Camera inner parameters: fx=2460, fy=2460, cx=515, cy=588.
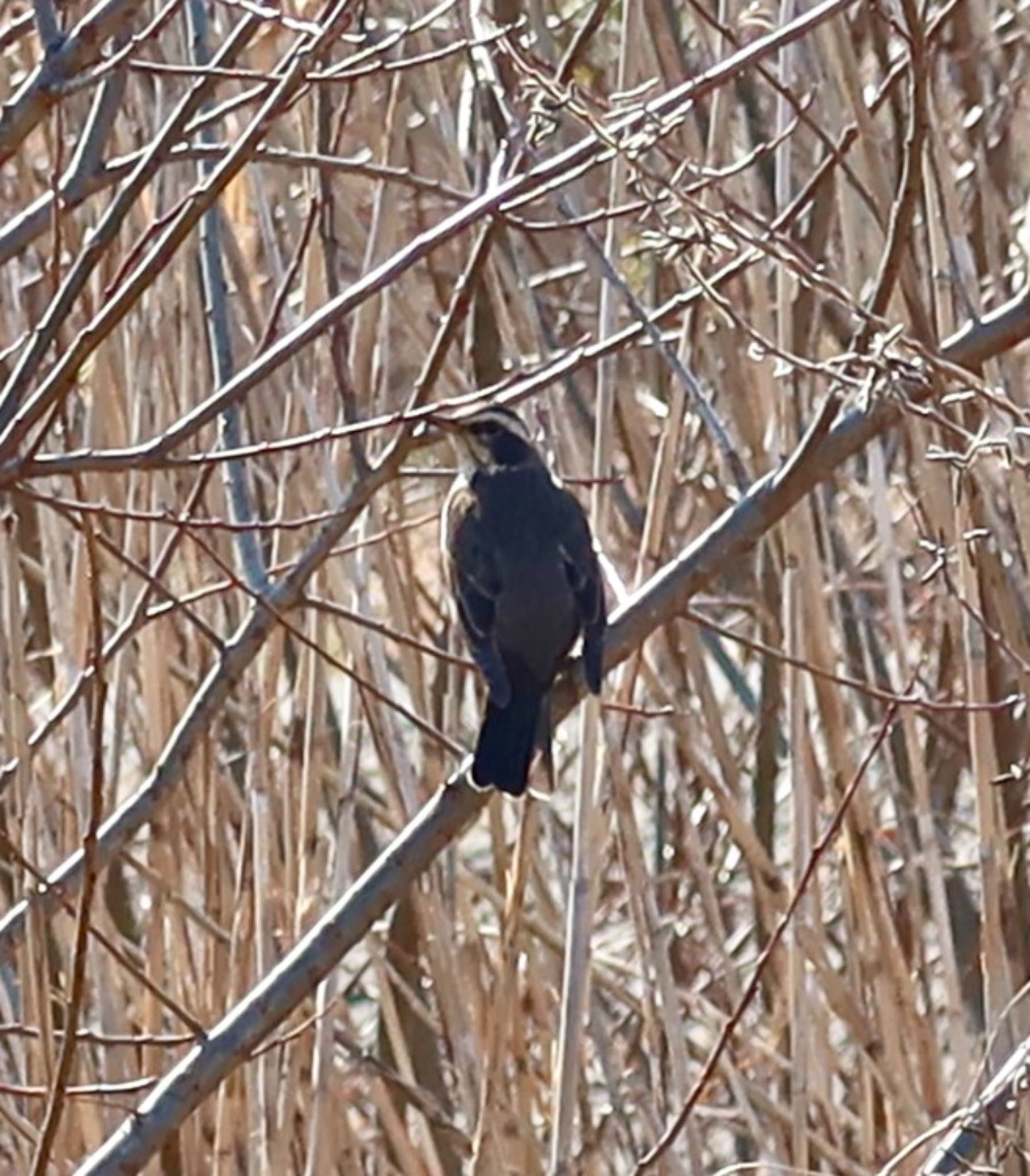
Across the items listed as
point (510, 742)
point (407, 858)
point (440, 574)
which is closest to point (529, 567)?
point (510, 742)

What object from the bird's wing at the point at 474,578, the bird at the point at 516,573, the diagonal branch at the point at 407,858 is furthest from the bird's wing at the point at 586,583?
the diagonal branch at the point at 407,858

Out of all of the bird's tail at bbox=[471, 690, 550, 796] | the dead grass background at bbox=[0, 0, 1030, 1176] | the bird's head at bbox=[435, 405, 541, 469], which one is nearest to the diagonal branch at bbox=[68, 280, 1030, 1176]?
the dead grass background at bbox=[0, 0, 1030, 1176]

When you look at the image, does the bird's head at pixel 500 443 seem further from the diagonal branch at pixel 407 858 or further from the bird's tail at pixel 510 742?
the diagonal branch at pixel 407 858

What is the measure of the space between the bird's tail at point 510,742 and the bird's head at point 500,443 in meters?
0.41

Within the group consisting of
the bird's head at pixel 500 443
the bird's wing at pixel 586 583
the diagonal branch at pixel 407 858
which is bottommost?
the diagonal branch at pixel 407 858

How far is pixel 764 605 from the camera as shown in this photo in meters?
3.23

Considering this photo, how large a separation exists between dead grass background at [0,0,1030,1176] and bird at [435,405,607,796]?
71mm

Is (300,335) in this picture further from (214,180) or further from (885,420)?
(885,420)

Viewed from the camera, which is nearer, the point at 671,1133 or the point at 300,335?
the point at 300,335

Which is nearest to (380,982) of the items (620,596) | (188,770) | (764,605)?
(188,770)

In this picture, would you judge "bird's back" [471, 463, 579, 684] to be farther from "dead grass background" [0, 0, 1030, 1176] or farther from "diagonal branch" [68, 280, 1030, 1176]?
"diagonal branch" [68, 280, 1030, 1176]

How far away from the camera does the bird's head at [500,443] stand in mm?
3037

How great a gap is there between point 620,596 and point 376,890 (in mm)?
494

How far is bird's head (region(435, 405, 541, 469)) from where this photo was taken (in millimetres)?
3037
